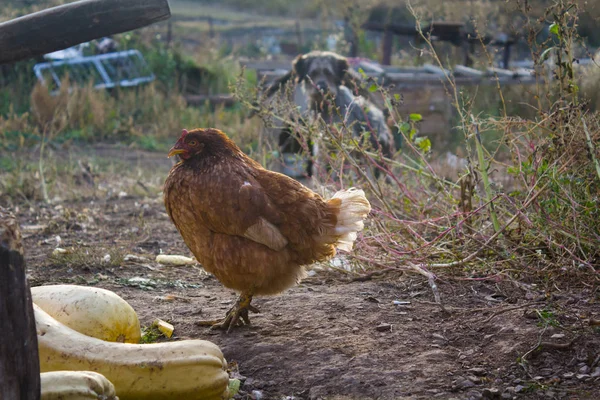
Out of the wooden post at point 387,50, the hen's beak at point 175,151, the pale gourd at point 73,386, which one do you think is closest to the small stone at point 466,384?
the pale gourd at point 73,386

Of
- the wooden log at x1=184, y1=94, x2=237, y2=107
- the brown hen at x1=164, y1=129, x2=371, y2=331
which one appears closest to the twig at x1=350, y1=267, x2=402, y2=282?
the brown hen at x1=164, y1=129, x2=371, y2=331

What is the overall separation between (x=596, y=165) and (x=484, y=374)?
1.29 metres

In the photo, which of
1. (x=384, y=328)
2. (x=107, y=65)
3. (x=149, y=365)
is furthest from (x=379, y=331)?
(x=107, y=65)

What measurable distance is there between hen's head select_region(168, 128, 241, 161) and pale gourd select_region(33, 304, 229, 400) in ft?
4.06

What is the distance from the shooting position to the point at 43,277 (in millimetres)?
4387

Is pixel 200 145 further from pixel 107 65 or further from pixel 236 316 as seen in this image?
pixel 107 65

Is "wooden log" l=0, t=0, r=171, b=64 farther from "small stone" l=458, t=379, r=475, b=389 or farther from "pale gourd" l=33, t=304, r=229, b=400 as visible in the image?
"small stone" l=458, t=379, r=475, b=389

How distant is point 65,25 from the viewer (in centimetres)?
275

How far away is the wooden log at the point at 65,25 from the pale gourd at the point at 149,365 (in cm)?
112

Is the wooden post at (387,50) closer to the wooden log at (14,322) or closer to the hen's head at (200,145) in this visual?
the hen's head at (200,145)

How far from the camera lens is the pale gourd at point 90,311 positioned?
2.94 m

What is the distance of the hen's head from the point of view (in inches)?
143

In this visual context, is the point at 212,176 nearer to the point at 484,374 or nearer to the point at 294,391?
the point at 294,391

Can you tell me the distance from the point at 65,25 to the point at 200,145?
1.07 metres
